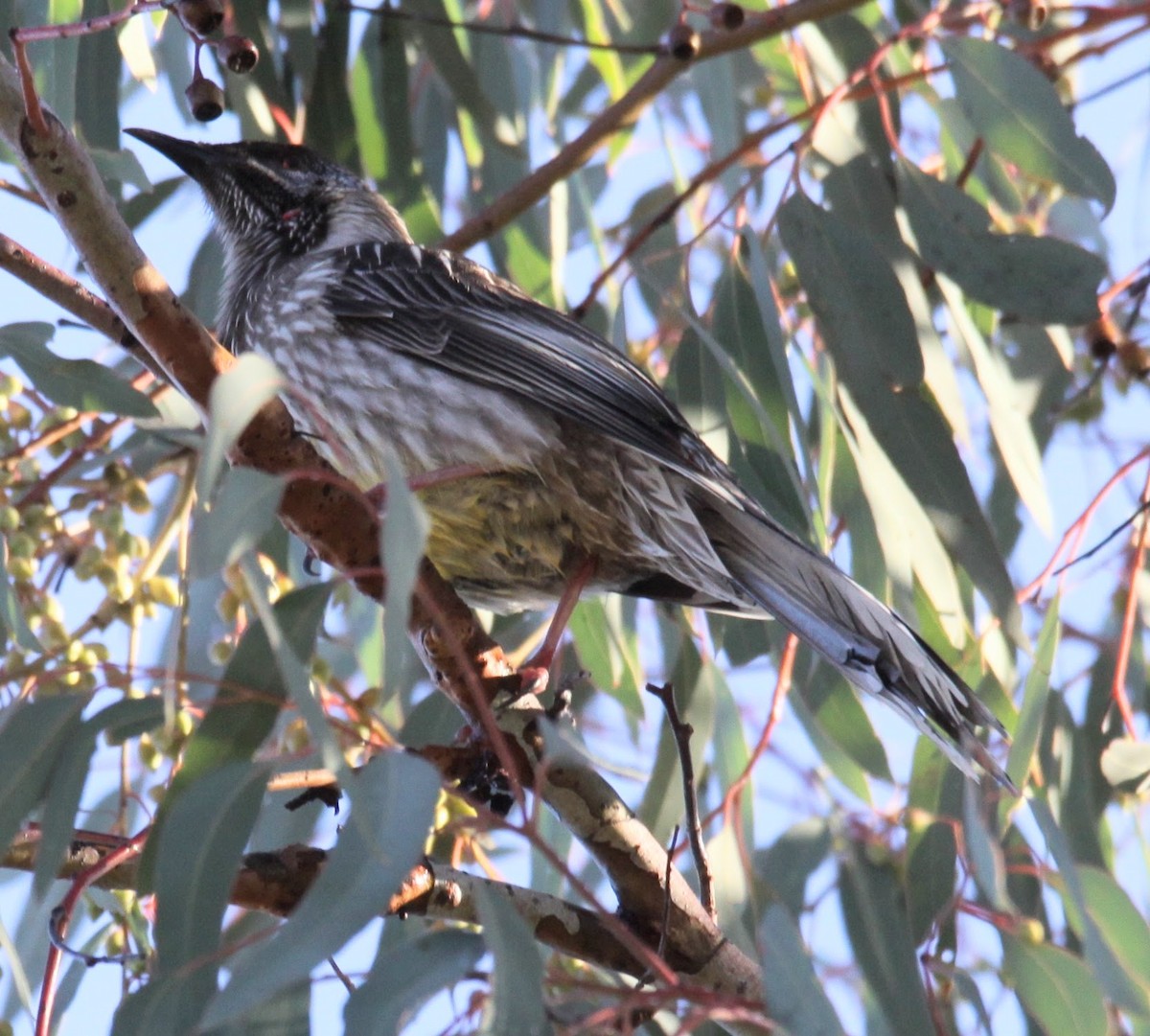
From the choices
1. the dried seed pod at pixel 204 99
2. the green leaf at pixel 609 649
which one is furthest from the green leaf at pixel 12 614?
the green leaf at pixel 609 649

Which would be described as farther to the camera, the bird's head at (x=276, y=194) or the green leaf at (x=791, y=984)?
the bird's head at (x=276, y=194)

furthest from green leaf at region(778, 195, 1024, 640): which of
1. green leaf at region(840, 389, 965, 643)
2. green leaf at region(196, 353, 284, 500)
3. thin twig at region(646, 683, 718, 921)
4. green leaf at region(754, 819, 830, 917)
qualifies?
green leaf at region(196, 353, 284, 500)

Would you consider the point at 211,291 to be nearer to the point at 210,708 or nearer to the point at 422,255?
the point at 422,255

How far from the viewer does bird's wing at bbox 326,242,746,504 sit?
2.77 m

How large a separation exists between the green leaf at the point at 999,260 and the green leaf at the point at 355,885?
4.95 feet

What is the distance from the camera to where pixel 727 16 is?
291cm

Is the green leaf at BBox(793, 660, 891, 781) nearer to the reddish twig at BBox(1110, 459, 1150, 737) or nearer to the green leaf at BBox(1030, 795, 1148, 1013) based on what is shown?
the reddish twig at BBox(1110, 459, 1150, 737)

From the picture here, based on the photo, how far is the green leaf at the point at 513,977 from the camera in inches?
65.9

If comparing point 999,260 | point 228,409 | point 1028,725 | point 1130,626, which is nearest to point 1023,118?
point 999,260

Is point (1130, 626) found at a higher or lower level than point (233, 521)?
higher

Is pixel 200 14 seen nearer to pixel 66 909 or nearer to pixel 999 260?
pixel 66 909

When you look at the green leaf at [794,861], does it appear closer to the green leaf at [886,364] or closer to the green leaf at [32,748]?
the green leaf at [886,364]

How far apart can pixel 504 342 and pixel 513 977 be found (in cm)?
147

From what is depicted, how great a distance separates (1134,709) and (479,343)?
1533mm
